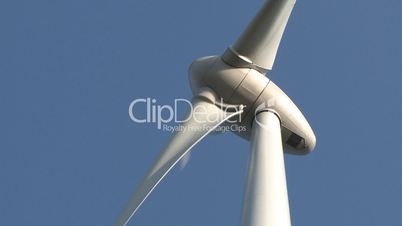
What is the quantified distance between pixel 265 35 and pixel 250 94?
1.26 metres

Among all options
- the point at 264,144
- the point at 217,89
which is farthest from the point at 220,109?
the point at 264,144

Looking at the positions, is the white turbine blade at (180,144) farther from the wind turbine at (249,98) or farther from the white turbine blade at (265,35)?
the white turbine blade at (265,35)

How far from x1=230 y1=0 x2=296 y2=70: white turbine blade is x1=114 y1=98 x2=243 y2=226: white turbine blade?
4.11 feet

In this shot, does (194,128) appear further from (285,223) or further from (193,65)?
(285,223)

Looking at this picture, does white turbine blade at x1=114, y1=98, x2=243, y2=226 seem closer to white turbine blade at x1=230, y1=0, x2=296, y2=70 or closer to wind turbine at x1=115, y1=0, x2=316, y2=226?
wind turbine at x1=115, y1=0, x2=316, y2=226

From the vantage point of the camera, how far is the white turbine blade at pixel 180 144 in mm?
10617

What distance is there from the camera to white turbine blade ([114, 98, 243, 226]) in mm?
10617

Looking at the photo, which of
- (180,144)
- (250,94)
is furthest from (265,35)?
(180,144)

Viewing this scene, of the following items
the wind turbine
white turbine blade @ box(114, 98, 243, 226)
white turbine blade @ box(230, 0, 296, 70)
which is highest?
white turbine blade @ box(230, 0, 296, 70)

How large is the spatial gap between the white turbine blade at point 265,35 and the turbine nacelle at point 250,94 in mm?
318

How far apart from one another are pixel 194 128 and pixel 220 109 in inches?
49.6

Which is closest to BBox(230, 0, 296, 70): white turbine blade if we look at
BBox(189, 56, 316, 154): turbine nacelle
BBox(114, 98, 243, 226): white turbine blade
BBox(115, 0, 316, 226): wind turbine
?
BBox(115, 0, 316, 226): wind turbine

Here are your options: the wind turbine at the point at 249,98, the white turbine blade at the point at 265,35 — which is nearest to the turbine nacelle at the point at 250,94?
the wind turbine at the point at 249,98

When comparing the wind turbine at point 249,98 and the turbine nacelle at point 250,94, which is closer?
the wind turbine at point 249,98
